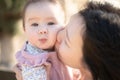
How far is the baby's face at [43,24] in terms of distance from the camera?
69.8 inches

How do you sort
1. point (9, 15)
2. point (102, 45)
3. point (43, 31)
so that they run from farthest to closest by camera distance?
point (9, 15) → point (43, 31) → point (102, 45)

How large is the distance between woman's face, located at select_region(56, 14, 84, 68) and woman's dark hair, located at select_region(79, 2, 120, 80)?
0.03 m

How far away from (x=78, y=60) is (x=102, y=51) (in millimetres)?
119

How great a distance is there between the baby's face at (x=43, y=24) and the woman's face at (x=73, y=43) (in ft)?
0.37

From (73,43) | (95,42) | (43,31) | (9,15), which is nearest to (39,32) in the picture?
(43,31)

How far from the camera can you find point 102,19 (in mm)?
1552

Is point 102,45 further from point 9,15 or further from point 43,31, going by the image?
point 9,15

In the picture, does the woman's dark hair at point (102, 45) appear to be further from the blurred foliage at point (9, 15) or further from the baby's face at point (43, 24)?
the blurred foliage at point (9, 15)

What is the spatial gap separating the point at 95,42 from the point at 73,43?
0.34 feet

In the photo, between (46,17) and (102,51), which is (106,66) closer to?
(102,51)

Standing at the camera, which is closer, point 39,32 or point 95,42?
point 95,42

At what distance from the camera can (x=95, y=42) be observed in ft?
5.02

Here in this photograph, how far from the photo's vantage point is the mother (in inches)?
60.2

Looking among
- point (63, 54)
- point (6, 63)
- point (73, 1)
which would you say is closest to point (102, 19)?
point (63, 54)
